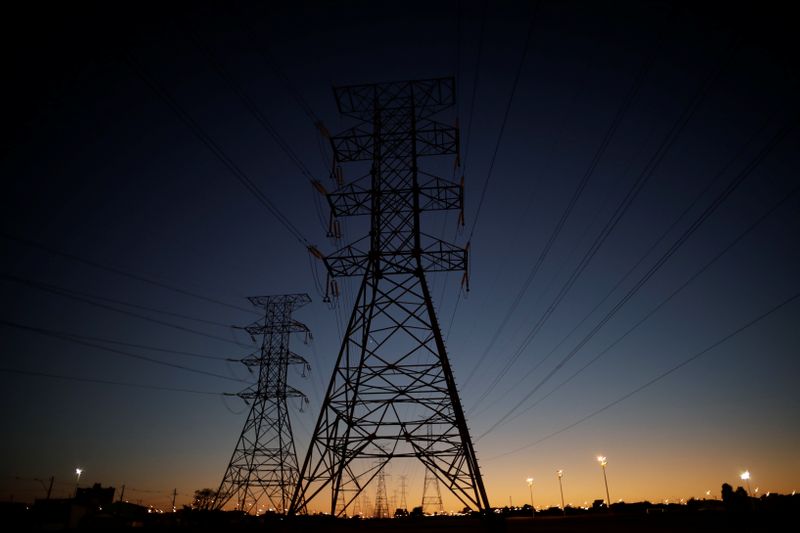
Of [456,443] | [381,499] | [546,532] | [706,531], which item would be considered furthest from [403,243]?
[381,499]

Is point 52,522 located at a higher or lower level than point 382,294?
lower

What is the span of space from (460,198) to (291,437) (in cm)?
2707

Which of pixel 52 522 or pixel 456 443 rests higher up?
pixel 456 443

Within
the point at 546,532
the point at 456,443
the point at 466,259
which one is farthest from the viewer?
the point at 466,259

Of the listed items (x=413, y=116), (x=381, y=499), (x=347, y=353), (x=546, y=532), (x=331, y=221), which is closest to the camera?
(x=546, y=532)

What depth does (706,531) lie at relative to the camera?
1159 centimetres

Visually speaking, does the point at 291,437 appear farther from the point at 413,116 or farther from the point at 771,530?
the point at 771,530

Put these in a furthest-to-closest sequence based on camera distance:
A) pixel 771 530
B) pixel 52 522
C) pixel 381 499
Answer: pixel 381 499 → pixel 52 522 → pixel 771 530

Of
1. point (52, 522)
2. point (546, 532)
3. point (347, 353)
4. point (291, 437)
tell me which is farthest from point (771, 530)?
point (52, 522)

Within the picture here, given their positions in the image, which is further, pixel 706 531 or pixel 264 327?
pixel 264 327

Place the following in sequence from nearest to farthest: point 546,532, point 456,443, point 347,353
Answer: point 546,532, point 456,443, point 347,353

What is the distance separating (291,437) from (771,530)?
107 feet

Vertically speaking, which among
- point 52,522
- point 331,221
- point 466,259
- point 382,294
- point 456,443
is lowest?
point 52,522

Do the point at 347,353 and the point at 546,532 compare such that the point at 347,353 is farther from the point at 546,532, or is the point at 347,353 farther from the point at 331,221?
the point at 546,532
